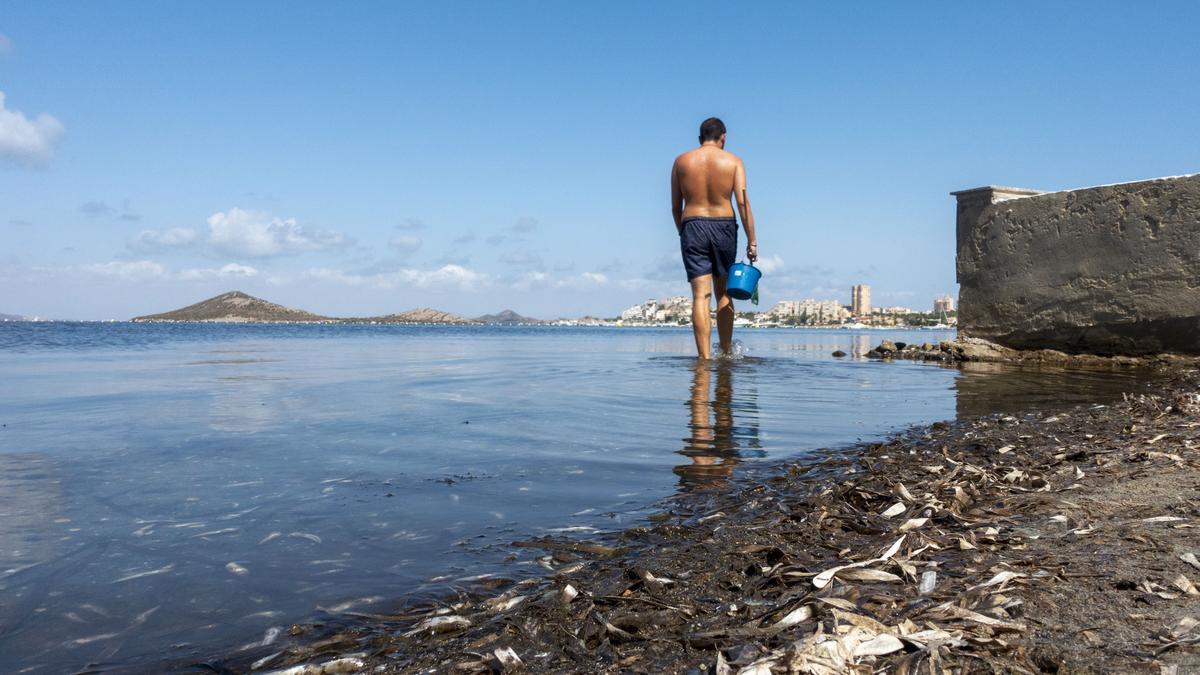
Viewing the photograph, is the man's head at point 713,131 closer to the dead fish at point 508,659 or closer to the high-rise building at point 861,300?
the dead fish at point 508,659

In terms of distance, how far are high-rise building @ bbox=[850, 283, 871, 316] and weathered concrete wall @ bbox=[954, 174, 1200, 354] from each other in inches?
3064

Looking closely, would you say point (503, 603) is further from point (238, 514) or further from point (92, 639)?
point (238, 514)

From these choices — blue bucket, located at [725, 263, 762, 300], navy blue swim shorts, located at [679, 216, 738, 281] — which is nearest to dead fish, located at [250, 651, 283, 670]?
blue bucket, located at [725, 263, 762, 300]

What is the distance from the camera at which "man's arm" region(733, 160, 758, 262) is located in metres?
9.62

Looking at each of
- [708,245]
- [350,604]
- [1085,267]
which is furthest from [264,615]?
[1085,267]

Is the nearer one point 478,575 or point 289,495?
point 478,575

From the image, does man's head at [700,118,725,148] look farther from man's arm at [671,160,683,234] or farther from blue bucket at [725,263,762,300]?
blue bucket at [725,263,762,300]

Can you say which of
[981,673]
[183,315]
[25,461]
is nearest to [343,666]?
[981,673]

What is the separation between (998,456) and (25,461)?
189 inches

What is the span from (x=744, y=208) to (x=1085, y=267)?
4.67 meters

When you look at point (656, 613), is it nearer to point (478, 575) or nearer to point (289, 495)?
point (478, 575)

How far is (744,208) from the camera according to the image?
9.77 m

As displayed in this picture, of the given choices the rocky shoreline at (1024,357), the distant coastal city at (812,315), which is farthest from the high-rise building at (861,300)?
the rocky shoreline at (1024,357)

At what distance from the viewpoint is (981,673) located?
1.38 m
